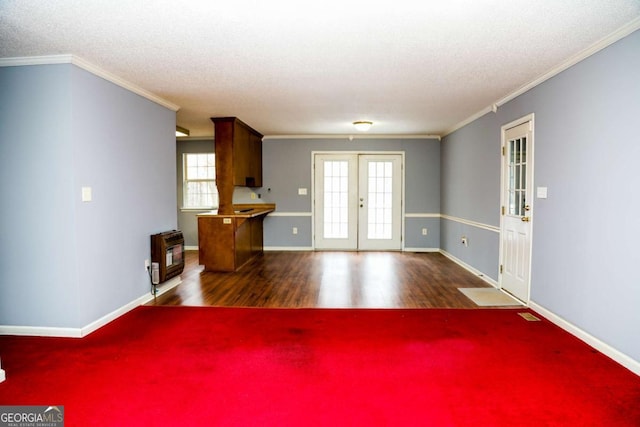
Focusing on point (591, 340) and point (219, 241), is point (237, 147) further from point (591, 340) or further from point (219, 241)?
point (591, 340)

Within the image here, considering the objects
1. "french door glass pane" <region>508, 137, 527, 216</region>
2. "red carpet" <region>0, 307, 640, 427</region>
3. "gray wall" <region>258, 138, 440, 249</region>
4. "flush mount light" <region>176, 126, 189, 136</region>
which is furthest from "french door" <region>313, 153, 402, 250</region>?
"red carpet" <region>0, 307, 640, 427</region>

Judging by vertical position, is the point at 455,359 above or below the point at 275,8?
below

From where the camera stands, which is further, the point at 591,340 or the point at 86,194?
the point at 86,194

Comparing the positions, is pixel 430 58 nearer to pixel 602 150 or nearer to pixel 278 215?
pixel 602 150

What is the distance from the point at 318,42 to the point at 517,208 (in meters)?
3.05

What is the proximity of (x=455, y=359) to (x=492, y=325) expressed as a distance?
922mm

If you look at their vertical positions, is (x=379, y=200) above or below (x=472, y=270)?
above

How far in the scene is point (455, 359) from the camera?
291 centimetres

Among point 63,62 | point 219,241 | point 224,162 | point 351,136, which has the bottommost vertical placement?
point 219,241

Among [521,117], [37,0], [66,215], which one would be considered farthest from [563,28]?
[66,215]

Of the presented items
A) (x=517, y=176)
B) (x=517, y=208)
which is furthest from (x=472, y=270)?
(x=517, y=176)

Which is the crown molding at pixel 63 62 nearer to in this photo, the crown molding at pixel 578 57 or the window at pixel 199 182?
the crown molding at pixel 578 57

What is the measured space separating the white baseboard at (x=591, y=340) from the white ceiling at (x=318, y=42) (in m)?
2.34

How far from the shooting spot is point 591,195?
3.12 m
